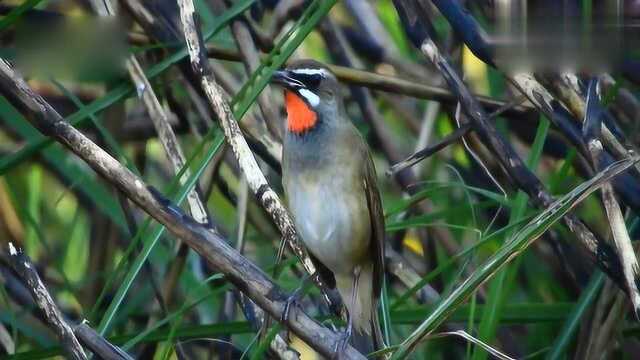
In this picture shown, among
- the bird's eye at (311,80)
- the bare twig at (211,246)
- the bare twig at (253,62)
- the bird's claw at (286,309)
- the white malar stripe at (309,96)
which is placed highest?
the bare twig at (253,62)

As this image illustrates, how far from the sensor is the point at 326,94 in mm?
3924

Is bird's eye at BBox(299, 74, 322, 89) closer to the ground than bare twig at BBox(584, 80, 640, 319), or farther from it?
farther from it

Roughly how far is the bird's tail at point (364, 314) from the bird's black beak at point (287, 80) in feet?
2.03

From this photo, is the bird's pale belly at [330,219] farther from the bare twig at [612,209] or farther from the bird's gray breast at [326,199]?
the bare twig at [612,209]

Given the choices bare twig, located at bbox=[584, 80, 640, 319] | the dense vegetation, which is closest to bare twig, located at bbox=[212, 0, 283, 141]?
the dense vegetation

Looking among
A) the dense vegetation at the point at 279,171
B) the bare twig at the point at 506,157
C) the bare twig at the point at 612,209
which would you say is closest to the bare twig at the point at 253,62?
the dense vegetation at the point at 279,171

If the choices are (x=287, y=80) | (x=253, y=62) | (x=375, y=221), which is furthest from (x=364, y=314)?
(x=253, y=62)

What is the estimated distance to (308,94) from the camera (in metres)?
3.86

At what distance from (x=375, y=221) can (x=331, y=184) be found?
Answer: 17 cm

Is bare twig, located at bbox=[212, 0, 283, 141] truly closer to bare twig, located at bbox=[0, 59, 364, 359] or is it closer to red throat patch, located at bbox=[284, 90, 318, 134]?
red throat patch, located at bbox=[284, 90, 318, 134]

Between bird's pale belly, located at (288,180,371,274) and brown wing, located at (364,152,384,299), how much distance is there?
2cm

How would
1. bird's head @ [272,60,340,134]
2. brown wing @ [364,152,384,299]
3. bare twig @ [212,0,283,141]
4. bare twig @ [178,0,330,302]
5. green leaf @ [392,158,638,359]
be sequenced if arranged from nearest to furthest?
green leaf @ [392,158,638,359] → bare twig @ [178,0,330,302] → bird's head @ [272,60,340,134] → brown wing @ [364,152,384,299] → bare twig @ [212,0,283,141]

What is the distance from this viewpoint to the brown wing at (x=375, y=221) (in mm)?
3938

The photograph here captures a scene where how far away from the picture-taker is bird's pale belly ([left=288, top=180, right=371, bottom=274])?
3.94 meters
